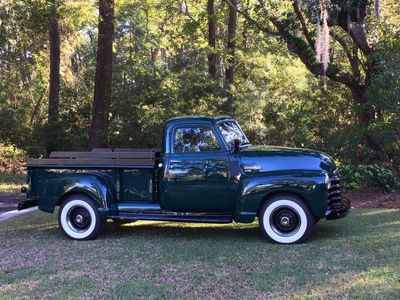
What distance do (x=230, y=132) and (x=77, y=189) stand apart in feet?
8.20

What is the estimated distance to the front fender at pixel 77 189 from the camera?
7941mm

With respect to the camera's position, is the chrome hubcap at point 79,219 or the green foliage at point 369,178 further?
the green foliage at point 369,178

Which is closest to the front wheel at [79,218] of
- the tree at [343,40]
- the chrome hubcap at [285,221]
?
the chrome hubcap at [285,221]

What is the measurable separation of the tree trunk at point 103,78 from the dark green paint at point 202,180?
768cm

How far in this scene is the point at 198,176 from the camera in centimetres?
757

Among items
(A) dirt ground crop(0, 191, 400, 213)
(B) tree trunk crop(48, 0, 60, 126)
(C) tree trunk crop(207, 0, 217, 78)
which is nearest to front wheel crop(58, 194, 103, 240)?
(A) dirt ground crop(0, 191, 400, 213)

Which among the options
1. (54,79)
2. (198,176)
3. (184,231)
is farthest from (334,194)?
(54,79)

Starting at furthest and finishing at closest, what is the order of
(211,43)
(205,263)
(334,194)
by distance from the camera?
1. (211,43)
2. (334,194)
3. (205,263)

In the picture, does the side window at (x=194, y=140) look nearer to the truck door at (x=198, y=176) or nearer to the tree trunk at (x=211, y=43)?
the truck door at (x=198, y=176)

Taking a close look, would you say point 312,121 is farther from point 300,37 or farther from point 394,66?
point 394,66

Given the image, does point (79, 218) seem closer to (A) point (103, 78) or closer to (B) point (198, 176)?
(B) point (198, 176)

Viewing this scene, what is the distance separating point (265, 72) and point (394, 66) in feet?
34.3

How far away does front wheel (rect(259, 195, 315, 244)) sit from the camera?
286 inches

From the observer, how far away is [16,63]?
23.2 metres
